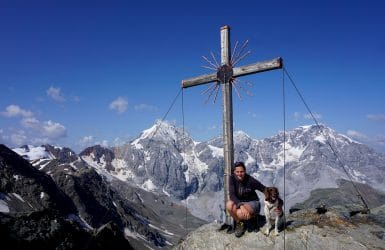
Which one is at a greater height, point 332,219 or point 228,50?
point 228,50

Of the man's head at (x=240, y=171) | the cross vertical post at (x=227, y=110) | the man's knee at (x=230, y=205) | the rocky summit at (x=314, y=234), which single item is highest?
the cross vertical post at (x=227, y=110)

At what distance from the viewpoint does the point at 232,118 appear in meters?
15.8

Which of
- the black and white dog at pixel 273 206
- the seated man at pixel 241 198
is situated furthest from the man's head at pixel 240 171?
the black and white dog at pixel 273 206

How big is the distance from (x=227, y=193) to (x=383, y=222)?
578 centimetres

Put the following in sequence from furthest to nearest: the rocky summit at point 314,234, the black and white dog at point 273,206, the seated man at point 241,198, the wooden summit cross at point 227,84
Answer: the wooden summit cross at point 227,84, the seated man at point 241,198, the black and white dog at point 273,206, the rocky summit at point 314,234

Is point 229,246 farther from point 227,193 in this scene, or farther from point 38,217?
point 38,217

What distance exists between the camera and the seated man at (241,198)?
14422 millimetres

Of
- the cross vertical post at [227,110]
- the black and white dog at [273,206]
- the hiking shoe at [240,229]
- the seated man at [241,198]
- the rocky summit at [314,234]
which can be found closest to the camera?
the rocky summit at [314,234]

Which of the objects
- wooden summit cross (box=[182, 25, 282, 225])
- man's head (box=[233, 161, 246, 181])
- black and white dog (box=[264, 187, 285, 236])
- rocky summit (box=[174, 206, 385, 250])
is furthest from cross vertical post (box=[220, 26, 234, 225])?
black and white dog (box=[264, 187, 285, 236])

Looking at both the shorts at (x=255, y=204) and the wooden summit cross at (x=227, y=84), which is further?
the wooden summit cross at (x=227, y=84)

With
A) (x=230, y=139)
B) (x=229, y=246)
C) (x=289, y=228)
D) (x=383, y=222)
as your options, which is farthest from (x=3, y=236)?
(x=383, y=222)

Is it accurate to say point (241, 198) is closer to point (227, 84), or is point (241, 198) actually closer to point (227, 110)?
point (227, 110)

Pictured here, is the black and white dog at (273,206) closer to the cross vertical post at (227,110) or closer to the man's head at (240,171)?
the man's head at (240,171)

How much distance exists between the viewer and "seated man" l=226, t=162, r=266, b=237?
47.3ft
